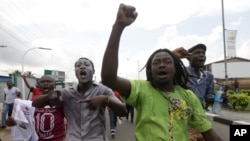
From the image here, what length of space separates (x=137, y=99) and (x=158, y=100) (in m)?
0.15

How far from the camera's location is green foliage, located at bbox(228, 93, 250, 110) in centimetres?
1894

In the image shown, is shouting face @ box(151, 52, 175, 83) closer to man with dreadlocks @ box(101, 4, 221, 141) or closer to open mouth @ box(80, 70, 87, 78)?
man with dreadlocks @ box(101, 4, 221, 141)

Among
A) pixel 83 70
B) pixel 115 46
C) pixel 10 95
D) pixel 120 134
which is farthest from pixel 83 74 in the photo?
pixel 10 95

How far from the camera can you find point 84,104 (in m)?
3.98

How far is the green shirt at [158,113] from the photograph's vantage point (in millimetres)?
2617

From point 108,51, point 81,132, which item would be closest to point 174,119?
point 108,51

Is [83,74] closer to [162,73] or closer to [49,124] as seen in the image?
[49,124]

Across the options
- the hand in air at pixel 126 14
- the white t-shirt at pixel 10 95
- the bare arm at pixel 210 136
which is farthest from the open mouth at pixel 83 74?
the white t-shirt at pixel 10 95

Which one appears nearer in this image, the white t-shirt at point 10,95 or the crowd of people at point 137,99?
the crowd of people at point 137,99

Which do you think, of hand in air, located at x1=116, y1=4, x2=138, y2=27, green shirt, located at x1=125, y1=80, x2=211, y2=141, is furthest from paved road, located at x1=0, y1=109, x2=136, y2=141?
hand in air, located at x1=116, y1=4, x2=138, y2=27

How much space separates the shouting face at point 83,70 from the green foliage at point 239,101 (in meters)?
15.9

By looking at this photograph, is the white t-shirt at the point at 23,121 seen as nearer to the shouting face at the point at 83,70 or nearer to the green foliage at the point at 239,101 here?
the shouting face at the point at 83,70

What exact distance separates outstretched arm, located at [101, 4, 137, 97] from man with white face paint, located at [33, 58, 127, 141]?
3.94 feet

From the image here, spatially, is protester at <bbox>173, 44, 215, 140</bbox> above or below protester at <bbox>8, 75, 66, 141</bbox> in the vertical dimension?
above
